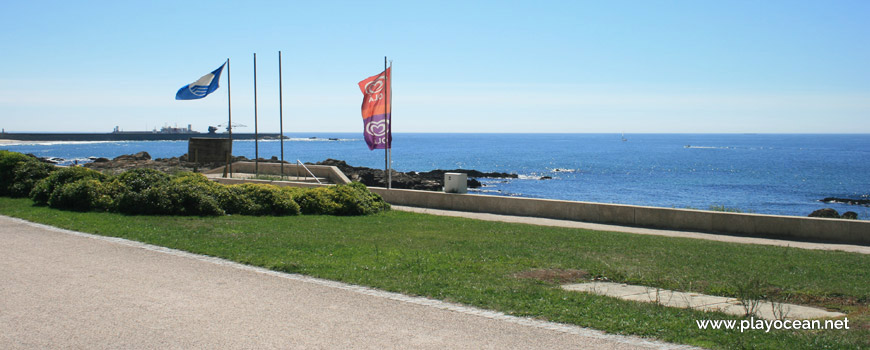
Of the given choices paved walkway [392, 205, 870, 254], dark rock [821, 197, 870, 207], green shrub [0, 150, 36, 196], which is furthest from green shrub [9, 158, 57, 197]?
dark rock [821, 197, 870, 207]

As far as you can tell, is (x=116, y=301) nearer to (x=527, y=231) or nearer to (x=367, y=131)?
(x=527, y=231)

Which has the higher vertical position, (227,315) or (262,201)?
(262,201)

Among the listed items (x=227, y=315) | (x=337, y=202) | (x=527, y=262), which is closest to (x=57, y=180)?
(x=337, y=202)

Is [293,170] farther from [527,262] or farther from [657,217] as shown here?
[527,262]

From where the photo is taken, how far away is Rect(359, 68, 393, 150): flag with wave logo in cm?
2036

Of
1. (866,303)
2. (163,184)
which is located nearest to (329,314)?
(866,303)

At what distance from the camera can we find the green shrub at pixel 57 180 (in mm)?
17797

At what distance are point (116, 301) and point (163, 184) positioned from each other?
955cm

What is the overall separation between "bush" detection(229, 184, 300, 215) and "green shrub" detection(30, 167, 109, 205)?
4.60 m

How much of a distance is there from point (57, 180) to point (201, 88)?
8966 mm

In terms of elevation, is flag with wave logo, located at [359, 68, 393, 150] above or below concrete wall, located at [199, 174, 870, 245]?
above

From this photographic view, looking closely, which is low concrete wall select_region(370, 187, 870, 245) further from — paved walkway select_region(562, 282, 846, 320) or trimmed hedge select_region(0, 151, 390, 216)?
paved walkway select_region(562, 282, 846, 320)

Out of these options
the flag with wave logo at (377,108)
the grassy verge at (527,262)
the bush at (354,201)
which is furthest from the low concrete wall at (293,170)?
the grassy verge at (527,262)

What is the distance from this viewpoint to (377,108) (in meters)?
20.6
